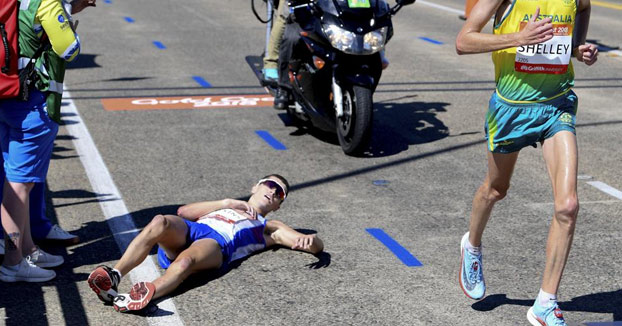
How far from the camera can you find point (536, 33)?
497 cm

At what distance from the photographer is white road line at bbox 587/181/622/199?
8.33 meters

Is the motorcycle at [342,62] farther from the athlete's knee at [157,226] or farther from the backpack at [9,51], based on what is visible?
the backpack at [9,51]

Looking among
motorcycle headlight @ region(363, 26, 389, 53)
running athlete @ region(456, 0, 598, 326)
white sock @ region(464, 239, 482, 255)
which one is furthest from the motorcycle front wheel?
running athlete @ region(456, 0, 598, 326)

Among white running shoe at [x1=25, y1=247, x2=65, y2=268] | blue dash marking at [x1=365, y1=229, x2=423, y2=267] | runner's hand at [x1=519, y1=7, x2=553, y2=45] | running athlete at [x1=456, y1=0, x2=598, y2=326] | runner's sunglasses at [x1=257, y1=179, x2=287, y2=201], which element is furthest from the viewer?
runner's sunglasses at [x1=257, y1=179, x2=287, y2=201]

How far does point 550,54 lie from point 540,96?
239 millimetres

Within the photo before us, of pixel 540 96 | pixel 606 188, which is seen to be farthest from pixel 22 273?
pixel 606 188

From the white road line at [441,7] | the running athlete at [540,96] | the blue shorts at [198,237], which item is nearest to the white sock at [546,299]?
the running athlete at [540,96]

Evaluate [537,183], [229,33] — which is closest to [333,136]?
[537,183]

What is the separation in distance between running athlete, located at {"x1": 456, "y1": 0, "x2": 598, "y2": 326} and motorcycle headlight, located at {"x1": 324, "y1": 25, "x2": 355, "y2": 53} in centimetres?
387

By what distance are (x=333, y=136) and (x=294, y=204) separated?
275 cm

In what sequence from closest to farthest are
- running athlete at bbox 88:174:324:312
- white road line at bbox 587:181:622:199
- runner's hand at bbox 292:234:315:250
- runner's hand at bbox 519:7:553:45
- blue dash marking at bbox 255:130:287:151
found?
runner's hand at bbox 519:7:553:45 < running athlete at bbox 88:174:324:312 < runner's hand at bbox 292:234:315:250 < white road line at bbox 587:181:622:199 < blue dash marking at bbox 255:130:287:151

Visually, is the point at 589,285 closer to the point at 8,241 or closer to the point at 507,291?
the point at 507,291

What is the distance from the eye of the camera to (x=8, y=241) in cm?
600

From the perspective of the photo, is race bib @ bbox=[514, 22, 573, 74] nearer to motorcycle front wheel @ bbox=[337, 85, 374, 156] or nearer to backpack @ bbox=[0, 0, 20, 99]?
backpack @ bbox=[0, 0, 20, 99]
